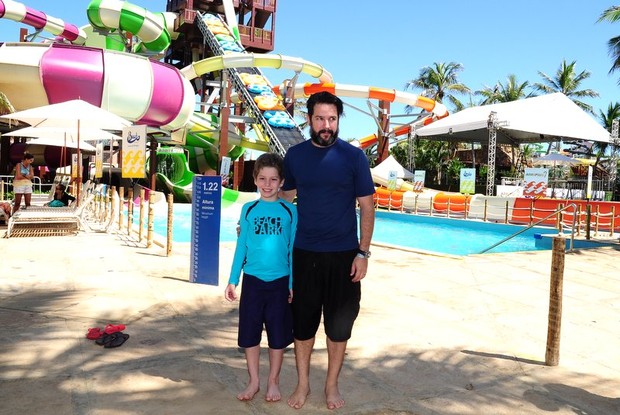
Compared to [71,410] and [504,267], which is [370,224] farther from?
[504,267]

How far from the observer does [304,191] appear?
2.55 metres

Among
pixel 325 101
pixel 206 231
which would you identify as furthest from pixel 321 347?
pixel 206 231

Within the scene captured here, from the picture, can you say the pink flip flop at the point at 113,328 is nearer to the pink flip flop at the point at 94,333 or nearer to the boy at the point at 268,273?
the pink flip flop at the point at 94,333

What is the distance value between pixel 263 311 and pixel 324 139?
99cm

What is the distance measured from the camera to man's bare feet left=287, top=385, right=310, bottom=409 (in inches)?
100

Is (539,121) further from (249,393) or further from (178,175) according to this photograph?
(249,393)

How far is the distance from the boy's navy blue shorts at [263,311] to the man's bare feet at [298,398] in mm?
252

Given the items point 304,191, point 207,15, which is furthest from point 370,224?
→ point 207,15

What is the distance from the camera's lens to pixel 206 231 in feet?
18.4

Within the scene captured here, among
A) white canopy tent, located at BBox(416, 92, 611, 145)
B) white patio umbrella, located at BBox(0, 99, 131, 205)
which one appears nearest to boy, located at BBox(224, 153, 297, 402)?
white patio umbrella, located at BBox(0, 99, 131, 205)

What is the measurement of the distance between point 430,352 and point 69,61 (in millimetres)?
12102

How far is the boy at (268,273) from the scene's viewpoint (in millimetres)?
2607

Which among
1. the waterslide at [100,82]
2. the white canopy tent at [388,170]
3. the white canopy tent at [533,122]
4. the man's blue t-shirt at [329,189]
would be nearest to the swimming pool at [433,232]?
the waterslide at [100,82]

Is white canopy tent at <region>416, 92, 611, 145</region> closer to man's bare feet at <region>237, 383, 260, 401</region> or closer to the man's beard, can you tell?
the man's beard
